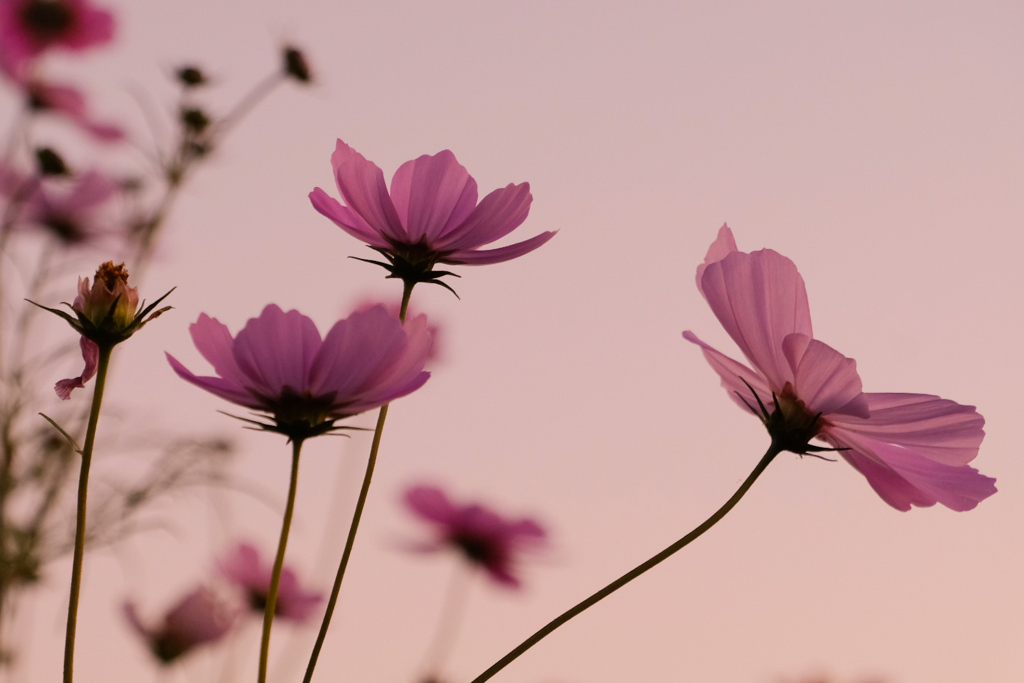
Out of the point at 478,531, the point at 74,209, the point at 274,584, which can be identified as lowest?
the point at 274,584

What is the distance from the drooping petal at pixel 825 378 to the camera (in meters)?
0.29

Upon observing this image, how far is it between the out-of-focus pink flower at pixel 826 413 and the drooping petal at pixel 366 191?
11cm

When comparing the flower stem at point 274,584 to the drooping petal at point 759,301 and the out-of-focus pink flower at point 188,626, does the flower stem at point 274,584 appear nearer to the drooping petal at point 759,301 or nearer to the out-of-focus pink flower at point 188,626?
the drooping petal at point 759,301

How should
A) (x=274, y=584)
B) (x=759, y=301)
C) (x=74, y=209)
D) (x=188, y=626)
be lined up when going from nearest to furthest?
(x=274, y=584) < (x=759, y=301) < (x=188, y=626) < (x=74, y=209)

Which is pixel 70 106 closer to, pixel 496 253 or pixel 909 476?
pixel 496 253

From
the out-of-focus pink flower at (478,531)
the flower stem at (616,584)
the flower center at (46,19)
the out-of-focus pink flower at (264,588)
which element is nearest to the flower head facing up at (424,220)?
the flower stem at (616,584)

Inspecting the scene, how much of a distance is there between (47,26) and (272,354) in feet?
2.94

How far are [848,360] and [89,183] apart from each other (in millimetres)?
974

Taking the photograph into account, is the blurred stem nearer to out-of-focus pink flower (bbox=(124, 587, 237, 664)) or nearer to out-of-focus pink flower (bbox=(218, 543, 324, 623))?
out-of-focus pink flower (bbox=(124, 587, 237, 664))

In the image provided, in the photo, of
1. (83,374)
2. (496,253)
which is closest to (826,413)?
(496,253)

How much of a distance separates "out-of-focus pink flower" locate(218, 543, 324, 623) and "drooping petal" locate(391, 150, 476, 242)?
559 millimetres

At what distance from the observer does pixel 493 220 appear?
0.32 metres

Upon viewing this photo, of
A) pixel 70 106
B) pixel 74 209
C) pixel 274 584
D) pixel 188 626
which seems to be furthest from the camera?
pixel 74 209

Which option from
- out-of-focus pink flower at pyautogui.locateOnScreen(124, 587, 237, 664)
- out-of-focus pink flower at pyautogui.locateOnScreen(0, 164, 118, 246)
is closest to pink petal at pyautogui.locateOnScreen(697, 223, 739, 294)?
out-of-focus pink flower at pyautogui.locateOnScreen(124, 587, 237, 664)
